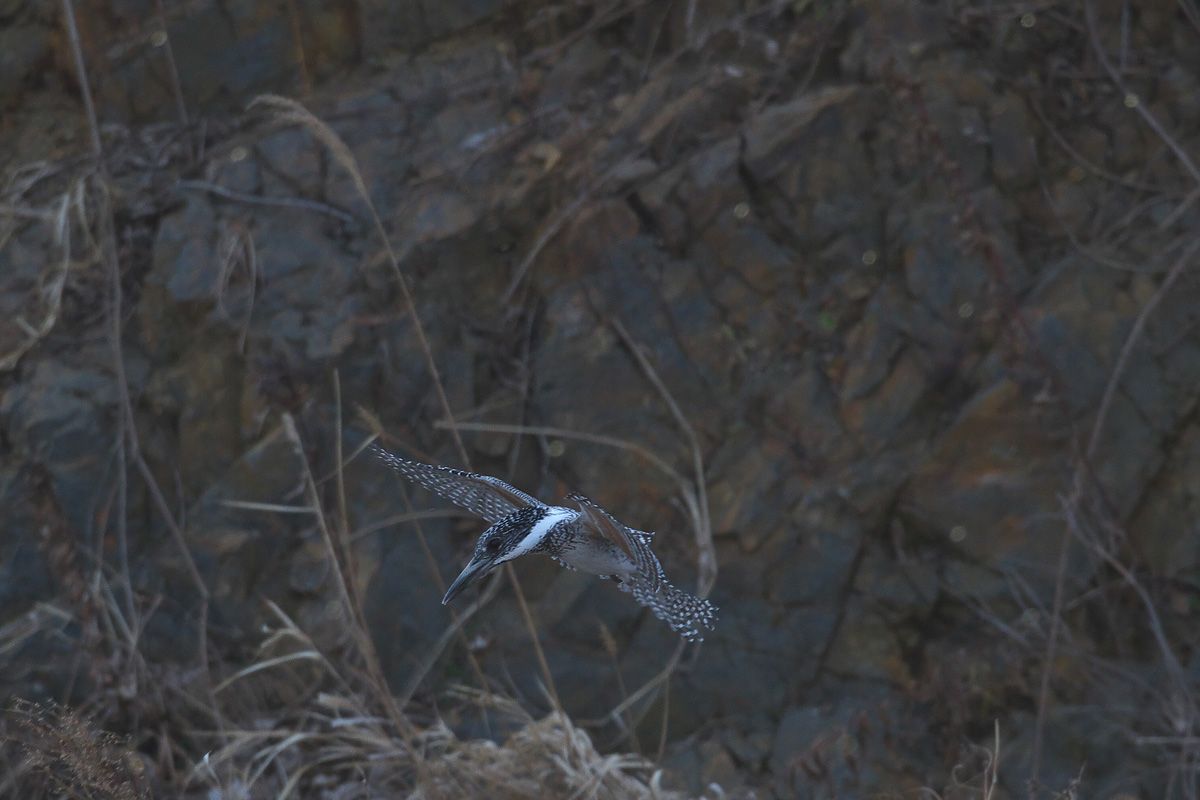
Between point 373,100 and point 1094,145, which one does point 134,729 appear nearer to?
point 373,100

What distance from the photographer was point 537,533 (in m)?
1.50

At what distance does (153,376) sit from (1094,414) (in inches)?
131

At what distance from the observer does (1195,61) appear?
3.62m

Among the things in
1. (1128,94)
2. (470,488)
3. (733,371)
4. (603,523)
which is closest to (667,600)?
(470,488)

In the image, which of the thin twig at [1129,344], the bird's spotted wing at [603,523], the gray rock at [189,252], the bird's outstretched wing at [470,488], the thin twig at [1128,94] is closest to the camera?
the bird's spotted wing at [603,523]

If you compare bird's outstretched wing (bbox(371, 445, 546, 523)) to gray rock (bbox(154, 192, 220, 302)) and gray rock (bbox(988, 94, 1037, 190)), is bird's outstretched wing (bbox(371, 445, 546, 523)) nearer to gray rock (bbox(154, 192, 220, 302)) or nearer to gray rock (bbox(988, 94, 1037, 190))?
gray rock (bbox(154, 192, 220, 302))

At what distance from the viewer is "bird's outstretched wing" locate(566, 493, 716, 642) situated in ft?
4.54

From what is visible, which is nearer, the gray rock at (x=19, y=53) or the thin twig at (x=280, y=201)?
the thin twig at (x=280, y=201)

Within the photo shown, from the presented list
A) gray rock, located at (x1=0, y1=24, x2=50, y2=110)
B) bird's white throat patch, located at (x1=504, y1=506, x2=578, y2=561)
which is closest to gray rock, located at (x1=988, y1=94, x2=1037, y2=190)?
bird's white throat patch, located at (x1=504, y1=506, x2=578, y2=561)

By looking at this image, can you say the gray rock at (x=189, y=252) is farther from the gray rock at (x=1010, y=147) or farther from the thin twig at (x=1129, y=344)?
the thin twig at (x=1129, y=344)

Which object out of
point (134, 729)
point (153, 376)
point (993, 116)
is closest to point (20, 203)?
point (153, 376)

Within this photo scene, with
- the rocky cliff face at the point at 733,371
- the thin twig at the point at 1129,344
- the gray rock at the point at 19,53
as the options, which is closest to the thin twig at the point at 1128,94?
the rocky cliff face at the point at 733,371

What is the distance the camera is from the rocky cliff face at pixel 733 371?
3.31m

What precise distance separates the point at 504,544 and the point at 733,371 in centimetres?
214
